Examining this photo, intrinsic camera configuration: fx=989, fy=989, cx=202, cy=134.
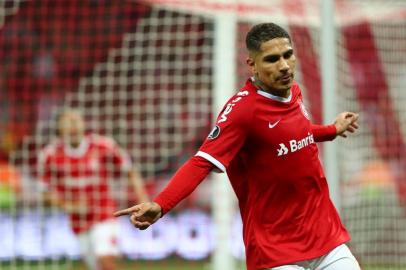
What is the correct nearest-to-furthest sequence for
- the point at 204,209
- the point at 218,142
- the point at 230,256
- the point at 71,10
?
the point at 218,142
the point at 230,256
the point at 71,10
the point at 204,209

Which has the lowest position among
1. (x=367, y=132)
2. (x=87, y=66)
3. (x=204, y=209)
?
(x=204, y=209)

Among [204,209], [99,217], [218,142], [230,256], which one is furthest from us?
[204,209]

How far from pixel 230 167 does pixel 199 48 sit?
17.8 ft

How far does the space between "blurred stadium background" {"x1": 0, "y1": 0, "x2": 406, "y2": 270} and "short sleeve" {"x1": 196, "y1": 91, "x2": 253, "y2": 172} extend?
13.6 ft

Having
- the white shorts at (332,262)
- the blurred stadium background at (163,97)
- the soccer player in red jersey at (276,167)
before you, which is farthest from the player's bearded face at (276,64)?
the blurred stadium background at (163,97)

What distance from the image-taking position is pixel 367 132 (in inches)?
400

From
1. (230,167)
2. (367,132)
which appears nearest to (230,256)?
(367,132)

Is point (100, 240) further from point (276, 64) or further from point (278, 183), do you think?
point (276, 64)

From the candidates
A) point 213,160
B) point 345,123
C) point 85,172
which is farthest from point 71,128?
point 213,160

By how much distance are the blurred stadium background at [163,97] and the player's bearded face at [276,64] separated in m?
4.05

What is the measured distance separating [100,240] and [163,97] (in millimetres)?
1904

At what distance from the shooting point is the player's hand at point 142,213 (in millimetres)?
4355

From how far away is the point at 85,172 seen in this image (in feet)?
31.9

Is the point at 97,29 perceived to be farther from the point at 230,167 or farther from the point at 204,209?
the point at 230,167
